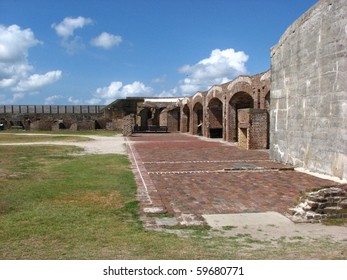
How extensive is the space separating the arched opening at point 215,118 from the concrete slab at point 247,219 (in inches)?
970

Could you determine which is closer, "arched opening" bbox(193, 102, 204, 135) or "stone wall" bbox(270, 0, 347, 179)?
"stone wall" bbox(270, 0, 347, 179)

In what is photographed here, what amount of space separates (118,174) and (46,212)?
Answer: 4.43 m

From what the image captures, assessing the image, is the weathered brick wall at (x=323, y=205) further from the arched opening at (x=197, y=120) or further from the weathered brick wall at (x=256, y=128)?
the arched opening at (x=197, y=120)

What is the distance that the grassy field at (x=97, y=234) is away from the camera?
4504 millimetres

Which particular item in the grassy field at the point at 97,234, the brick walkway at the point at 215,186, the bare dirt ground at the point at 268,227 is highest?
the grassy field at the point at 97,234

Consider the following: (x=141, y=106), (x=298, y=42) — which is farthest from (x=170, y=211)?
(x=141, y=106)

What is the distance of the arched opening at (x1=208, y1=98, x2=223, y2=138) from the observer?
102 feet

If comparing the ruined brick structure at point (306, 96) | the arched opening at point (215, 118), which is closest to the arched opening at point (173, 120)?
the arched opening at point (215, 118)

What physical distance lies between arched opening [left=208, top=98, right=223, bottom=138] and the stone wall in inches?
669

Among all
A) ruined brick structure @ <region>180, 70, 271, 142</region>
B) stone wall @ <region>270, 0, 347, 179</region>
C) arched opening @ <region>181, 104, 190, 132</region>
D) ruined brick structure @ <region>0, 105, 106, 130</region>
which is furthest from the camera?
ruined brick structure @ <region>0, 105, 106, 130</region>

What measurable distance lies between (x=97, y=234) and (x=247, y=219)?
2399 millimetres

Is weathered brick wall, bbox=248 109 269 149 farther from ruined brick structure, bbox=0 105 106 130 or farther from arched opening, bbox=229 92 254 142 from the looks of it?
ruined brick structure, bbox=0 105 106 130

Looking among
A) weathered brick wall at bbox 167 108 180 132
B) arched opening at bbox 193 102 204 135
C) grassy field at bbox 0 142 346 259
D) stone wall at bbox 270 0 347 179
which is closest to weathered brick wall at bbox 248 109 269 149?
stone wall at bbox 270 0 347 179

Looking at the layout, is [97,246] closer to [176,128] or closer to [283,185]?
[283,185]
